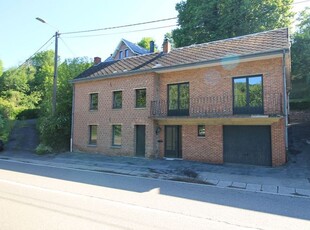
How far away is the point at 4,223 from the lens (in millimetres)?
4578

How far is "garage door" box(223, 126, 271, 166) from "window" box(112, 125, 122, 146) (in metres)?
6.91

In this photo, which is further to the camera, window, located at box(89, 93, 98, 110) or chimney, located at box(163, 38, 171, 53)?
window, located at box(89, 93, 98, 110)

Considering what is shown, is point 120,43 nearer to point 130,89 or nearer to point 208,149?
point 130,89

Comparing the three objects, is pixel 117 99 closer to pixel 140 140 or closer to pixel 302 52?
pixel 140 140

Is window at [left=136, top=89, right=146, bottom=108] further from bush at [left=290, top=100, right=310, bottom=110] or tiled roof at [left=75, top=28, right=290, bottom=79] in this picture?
bush at [left=290, top=100, right=310, bottom=110]

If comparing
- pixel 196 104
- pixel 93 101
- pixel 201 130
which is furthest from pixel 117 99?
pixel 201 130

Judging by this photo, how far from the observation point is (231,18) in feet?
74.9

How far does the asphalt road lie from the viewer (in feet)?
15.5

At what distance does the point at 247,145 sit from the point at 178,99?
4.75m

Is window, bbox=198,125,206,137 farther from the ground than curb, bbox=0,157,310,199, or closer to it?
farther from the ground

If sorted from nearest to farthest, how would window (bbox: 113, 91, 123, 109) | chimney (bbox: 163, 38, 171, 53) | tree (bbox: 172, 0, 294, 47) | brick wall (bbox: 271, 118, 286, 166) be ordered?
brick wall (bbox: 271, 118, 286, 166)
window (bbox: 113, 91, 123, 109)
chimney (bbox: 163, 38, 171, 53)
tree (bbox: 172, 0, 294, 47)

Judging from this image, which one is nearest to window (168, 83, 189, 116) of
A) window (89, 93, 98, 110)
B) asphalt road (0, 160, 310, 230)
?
window (89, 93, 98, 110)

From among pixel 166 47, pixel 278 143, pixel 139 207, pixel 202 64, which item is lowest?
pixel 139 207

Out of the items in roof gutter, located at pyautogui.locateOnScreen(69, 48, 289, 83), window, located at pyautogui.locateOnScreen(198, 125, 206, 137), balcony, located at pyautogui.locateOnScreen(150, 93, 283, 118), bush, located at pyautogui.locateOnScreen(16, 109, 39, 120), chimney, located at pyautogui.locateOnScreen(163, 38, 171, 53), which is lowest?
window, located at pyautogui.locateOnScreen(198, 125, 206, 137)
